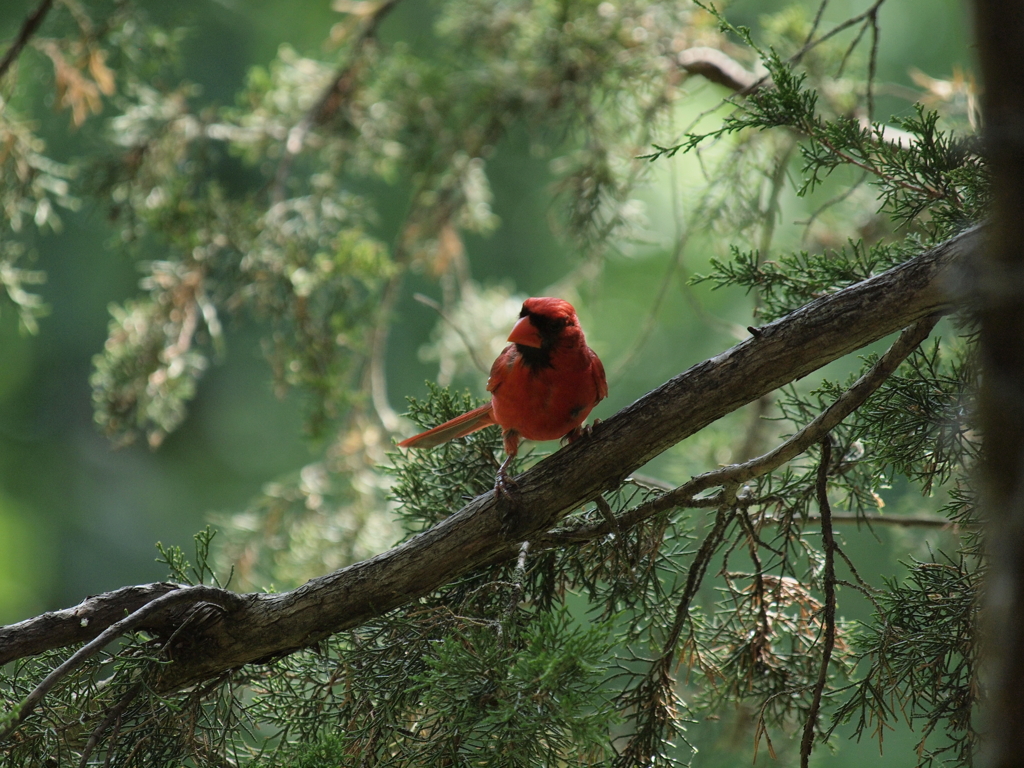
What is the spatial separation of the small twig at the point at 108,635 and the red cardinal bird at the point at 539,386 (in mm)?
719

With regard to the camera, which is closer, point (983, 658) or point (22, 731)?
point (983, 658)

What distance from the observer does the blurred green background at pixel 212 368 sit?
7398 millimetres

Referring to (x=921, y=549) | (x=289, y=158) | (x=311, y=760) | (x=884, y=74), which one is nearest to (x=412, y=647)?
(x=311, y=760)

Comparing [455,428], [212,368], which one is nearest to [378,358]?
[455,428]

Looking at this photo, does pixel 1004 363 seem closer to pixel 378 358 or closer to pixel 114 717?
pixel 114 717

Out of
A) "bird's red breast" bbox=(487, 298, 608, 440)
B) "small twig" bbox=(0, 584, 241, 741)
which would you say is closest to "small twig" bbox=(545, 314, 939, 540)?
"bird's red breast" bbox=(487, 298, 608, 440)

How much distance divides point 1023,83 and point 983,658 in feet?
3.42

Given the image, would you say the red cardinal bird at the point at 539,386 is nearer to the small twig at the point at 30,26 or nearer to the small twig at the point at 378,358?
the small twig at the point at 378,358

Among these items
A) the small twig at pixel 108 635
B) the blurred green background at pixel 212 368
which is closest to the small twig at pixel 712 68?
the small twig at pixel 108 635

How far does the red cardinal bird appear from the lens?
2127 millimetres

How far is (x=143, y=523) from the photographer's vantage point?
27.1 ft

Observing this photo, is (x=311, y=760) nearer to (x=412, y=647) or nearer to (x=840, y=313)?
(x=412, y=647)

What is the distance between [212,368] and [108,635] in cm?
775

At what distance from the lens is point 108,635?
1398 mm
